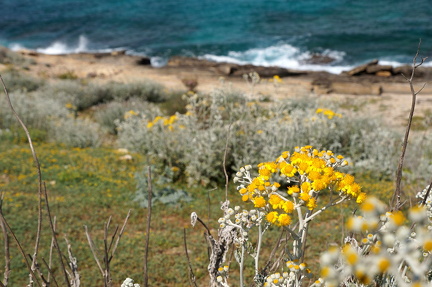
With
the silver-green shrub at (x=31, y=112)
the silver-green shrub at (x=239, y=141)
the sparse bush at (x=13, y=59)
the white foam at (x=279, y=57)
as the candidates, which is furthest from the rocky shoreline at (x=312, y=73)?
the silver-green shrub at (x=239, y=141)

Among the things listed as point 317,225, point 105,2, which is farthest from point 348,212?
point 105,2

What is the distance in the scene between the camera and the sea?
26.4m

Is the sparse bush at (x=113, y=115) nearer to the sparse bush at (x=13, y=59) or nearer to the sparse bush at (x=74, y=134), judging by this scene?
the sparse bush at (x=74, y=134)

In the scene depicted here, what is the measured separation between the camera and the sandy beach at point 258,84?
1439 centimetres

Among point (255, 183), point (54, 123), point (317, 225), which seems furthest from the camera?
point (54, 123)

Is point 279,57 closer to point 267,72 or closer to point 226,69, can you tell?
point 267,72

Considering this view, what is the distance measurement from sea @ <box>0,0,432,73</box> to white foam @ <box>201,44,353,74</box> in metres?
0.06

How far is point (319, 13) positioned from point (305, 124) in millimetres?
30054

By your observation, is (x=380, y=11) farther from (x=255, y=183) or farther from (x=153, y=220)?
(x=255, y=183)

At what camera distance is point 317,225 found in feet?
18.2

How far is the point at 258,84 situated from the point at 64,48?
24.2 meters

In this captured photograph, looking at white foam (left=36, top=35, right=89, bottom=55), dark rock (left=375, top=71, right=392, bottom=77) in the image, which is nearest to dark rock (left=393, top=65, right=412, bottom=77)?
dark rock (left=375, top=71, right=392, bottom=77)

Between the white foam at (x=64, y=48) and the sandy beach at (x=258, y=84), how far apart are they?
19.6 ft

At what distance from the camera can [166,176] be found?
7.07m
